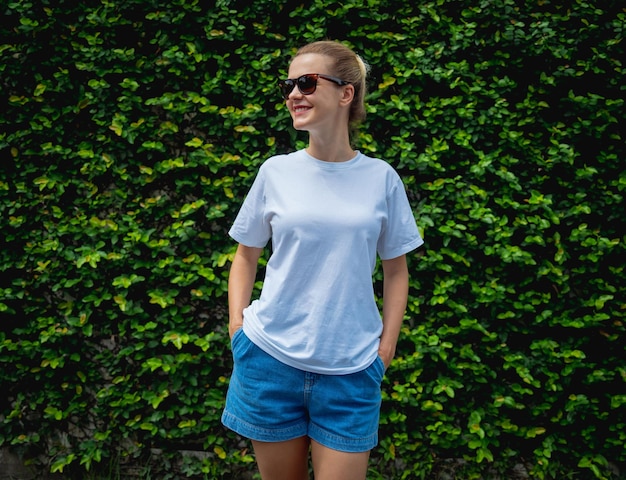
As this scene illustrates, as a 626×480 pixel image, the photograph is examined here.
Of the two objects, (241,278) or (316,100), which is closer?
(316,100)

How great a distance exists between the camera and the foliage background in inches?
116

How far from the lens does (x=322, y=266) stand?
1.71 m

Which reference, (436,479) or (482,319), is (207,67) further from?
(436,479)

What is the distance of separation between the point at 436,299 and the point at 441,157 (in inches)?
32.8

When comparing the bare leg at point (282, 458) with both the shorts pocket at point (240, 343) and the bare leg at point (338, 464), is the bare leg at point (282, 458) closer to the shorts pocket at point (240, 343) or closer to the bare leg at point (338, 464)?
the bare leg at point (338, 464)

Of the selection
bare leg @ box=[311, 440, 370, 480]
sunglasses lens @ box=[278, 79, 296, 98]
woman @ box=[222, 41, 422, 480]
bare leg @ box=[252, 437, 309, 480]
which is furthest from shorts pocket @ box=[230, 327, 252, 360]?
sunglasses lens @ box=[278, 79, 296, 98]

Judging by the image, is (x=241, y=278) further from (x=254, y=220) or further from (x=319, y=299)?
(x=319, y=299)

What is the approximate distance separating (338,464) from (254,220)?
899 millimetres

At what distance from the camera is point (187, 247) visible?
3047 mm

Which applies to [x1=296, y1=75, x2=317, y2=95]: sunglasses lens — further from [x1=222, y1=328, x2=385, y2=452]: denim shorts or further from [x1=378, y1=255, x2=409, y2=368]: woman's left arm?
[x1=222, y1=328, x2=385, y2=452]: denim shorts

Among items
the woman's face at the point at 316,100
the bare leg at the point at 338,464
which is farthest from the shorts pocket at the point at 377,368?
the woman's face at the point at 316,100

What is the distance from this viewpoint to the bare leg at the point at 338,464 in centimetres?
168

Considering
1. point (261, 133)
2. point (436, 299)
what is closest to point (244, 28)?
point (261, 133)

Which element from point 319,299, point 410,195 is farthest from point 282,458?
point 410,195
